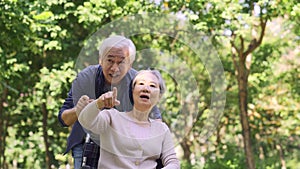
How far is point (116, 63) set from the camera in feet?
10.0

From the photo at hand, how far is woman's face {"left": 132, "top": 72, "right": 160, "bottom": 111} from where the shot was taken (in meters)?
2.95

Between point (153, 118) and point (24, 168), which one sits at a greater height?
point (153, 118)

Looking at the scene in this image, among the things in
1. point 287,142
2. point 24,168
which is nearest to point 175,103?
point 24,168

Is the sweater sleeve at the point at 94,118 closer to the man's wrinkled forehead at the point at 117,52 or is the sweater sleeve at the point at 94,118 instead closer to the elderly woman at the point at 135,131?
the elderly woman at the point at 135,131

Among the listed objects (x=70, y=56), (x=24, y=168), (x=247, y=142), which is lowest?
(x=24, y=168)

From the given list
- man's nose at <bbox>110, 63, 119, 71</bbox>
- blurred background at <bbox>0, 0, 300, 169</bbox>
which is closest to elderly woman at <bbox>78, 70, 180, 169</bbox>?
man's nose at <bbox>110, 63, 119, 71</bbox>

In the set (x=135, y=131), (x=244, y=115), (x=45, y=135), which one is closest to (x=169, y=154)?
(x=135, y=131)

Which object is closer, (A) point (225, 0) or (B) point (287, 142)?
(A) point (225, 0)

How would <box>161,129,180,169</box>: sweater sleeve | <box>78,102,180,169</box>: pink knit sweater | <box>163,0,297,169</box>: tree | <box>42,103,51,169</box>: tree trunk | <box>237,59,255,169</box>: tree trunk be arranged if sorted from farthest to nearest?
<box>42,103,51,169</box>: tree trunk < <box>237,59,255,169</box>: tree trunk < <box>163,0,297,169</box>: tree < <box>161,129,180,169</box>: sweater sleeve < <box>78,102,180,169</box>: pink knit sweater

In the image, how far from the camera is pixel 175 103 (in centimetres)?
349

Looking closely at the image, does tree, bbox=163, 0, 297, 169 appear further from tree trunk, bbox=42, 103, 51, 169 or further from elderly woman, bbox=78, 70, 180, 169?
elderly woman, bbox=78, 70, 180, 169

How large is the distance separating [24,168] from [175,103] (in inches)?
675

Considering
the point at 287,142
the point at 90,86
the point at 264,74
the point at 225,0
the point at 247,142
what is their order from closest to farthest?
the point at 90,86, the point at 225,0, the point at 247,142, the point at 264,74, the point at 287,142

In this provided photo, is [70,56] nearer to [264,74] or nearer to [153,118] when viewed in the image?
[264,74]
